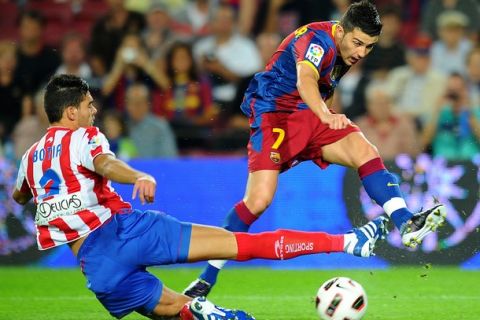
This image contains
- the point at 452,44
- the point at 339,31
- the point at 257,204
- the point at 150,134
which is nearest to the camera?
the point at 339,31

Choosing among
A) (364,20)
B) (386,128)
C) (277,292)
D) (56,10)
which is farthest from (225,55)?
(364,20)

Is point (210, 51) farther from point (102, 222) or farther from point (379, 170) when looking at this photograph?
point (102, 222)

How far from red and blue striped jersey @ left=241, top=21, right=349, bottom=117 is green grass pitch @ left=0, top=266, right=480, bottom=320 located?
1535 mm

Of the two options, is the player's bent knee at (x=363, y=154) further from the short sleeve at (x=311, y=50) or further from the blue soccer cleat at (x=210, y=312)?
Result: the blue soccer cleat at (x=210, y=312)

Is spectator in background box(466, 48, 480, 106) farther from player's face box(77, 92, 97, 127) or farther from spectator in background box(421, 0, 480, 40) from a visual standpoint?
player's face box(77, 92, 97, 127)

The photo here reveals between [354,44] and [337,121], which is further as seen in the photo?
[354,44]

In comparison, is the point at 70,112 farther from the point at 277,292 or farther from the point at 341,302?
the point at 277,292

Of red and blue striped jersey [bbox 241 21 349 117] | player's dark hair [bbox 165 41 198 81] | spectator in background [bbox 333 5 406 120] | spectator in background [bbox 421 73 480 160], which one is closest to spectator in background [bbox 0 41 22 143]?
player's dark hair [bbox 165 41 198 81]

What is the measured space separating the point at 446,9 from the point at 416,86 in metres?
1.36

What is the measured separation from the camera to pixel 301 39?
6.96 meters

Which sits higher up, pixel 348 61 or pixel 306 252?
pixel 348 61

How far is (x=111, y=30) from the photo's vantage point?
1281 cm

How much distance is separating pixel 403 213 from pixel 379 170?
49cm

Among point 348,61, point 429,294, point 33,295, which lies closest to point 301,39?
point 348,61
